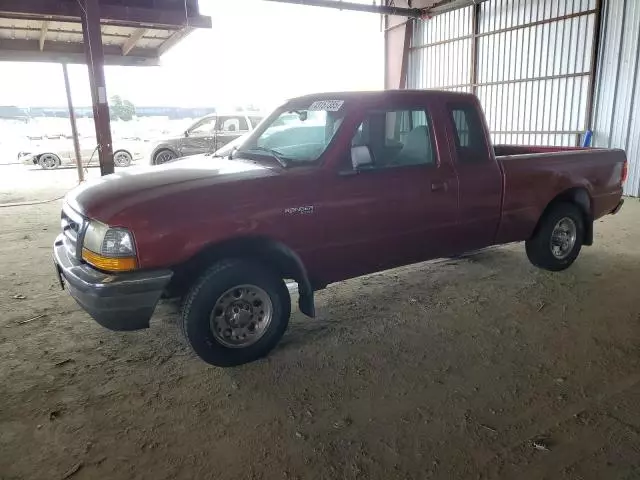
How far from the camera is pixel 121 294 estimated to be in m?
2.66

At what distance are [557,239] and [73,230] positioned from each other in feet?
14.8

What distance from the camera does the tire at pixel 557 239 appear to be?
15.3 feet

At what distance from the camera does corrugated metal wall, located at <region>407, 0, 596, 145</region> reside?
33.8 feet

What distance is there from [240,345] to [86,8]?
719 cm

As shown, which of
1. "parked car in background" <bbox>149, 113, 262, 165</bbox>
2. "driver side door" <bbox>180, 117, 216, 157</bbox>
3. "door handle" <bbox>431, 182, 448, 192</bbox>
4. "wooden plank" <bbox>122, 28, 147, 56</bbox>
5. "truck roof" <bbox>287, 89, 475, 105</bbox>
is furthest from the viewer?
"driver side door" <bbox>180, 117, 216, 157</bbox>

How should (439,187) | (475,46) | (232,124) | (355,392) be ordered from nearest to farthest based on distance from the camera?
(355,392) → (439,187) → (475,46) → (232,124)

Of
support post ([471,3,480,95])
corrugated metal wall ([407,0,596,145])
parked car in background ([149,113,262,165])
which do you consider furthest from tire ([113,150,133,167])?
support post ([471,3,480,95])

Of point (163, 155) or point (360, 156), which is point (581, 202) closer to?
point (360, 156)

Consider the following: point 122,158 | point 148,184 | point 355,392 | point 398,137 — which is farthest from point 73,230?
point 122,158

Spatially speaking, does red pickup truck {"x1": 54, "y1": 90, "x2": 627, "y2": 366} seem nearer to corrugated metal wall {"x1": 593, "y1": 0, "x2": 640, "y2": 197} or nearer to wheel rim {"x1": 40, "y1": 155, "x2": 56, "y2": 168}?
corrugated metal wall {"x1": 593, "y1": 0, "x2": 640, "y2": 197}

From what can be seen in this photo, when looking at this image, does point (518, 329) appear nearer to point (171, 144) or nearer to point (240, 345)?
point (240, 345)

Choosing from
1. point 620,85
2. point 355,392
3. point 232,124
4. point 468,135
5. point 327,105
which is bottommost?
point 355,392

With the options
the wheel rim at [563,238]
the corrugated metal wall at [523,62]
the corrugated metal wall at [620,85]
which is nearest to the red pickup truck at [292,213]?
the wheel rim at [563,238]

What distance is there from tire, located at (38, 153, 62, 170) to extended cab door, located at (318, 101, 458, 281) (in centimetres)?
1749
